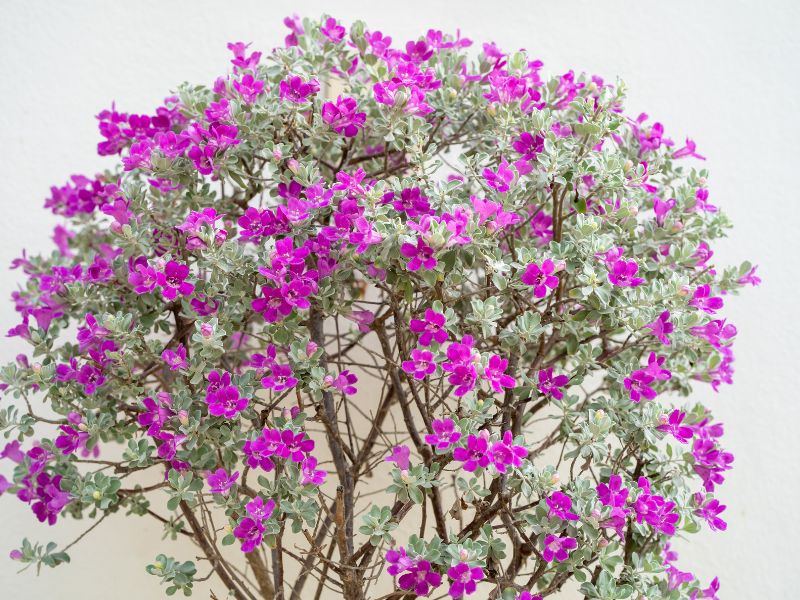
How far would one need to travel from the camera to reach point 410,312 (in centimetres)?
127

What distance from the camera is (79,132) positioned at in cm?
218

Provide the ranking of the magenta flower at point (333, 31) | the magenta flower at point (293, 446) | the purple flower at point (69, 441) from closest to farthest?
the magenta flower at point (293, 446)
the purple flower at point (69, 441)
the magenta flower at point (333, 31)

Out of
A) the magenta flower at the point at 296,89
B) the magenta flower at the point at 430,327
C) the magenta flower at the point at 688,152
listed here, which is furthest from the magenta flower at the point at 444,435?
the magenta flower at the point at 688,152

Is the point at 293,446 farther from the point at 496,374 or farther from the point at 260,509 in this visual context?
the point at 496,374

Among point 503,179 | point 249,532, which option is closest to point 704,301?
point 503,179

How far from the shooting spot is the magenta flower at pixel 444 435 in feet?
3.79

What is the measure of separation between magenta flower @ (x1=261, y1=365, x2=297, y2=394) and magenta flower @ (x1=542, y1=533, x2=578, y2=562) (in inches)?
18.2

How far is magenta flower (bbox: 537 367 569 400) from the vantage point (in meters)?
1.26

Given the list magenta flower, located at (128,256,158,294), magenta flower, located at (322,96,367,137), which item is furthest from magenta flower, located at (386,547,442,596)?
magenta flower, located at (322,96,367,137)

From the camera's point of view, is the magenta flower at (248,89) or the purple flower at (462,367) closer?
the purple flower at (462,367)

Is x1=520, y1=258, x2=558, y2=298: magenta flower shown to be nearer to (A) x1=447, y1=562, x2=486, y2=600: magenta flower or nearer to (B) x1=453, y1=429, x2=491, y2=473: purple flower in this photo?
(B) x1=453, y1=429, x2=491, y2=473: purple flower

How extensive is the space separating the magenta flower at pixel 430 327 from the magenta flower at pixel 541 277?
15cm

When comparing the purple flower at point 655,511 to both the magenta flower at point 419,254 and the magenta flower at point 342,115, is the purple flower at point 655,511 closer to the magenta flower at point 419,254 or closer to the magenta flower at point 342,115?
the magenta flower at point 419,254

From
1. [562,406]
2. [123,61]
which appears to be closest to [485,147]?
[562,406]
